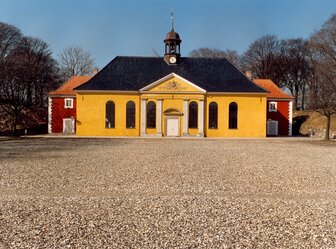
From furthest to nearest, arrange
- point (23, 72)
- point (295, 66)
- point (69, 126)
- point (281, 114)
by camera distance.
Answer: point (295, 66) → point (281, 114) → point (69, 126) → point (23, 72)

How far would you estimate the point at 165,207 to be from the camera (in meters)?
7.52

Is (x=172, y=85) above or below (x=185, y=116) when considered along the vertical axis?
above

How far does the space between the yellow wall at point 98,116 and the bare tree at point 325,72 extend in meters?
17.5

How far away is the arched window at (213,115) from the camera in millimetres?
38312

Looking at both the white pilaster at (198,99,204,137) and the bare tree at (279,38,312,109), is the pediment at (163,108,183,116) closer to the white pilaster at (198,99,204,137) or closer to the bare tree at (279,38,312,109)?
the white pilaster at (198,99,204,137)

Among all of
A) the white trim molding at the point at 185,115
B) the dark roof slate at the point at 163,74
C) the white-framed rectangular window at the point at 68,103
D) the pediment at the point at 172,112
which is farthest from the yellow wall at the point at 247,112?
the white-framed rectangular window at the point at 68,103

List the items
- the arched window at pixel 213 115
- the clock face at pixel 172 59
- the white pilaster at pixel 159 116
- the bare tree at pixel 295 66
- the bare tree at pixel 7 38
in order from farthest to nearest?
the bare tree at pixel 295 66 < the bare tree at pixel 7 38 < the clock face at pixel 172 59 < the arched window at pixel 213 115 < the white pilaster at pixel 159 116

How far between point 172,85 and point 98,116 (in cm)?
821

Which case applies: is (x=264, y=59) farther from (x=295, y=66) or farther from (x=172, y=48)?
(x=172, y=48)

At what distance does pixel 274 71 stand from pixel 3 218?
2355 inches

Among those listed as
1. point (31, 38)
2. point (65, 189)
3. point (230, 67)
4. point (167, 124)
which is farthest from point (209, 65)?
point (65, 189)

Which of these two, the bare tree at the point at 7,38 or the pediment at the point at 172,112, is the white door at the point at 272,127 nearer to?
the pediment at the point at 172,112

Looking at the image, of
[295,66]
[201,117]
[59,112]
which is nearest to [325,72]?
[201,117]

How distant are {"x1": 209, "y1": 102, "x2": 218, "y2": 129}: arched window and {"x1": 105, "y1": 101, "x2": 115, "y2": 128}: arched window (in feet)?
32.8
